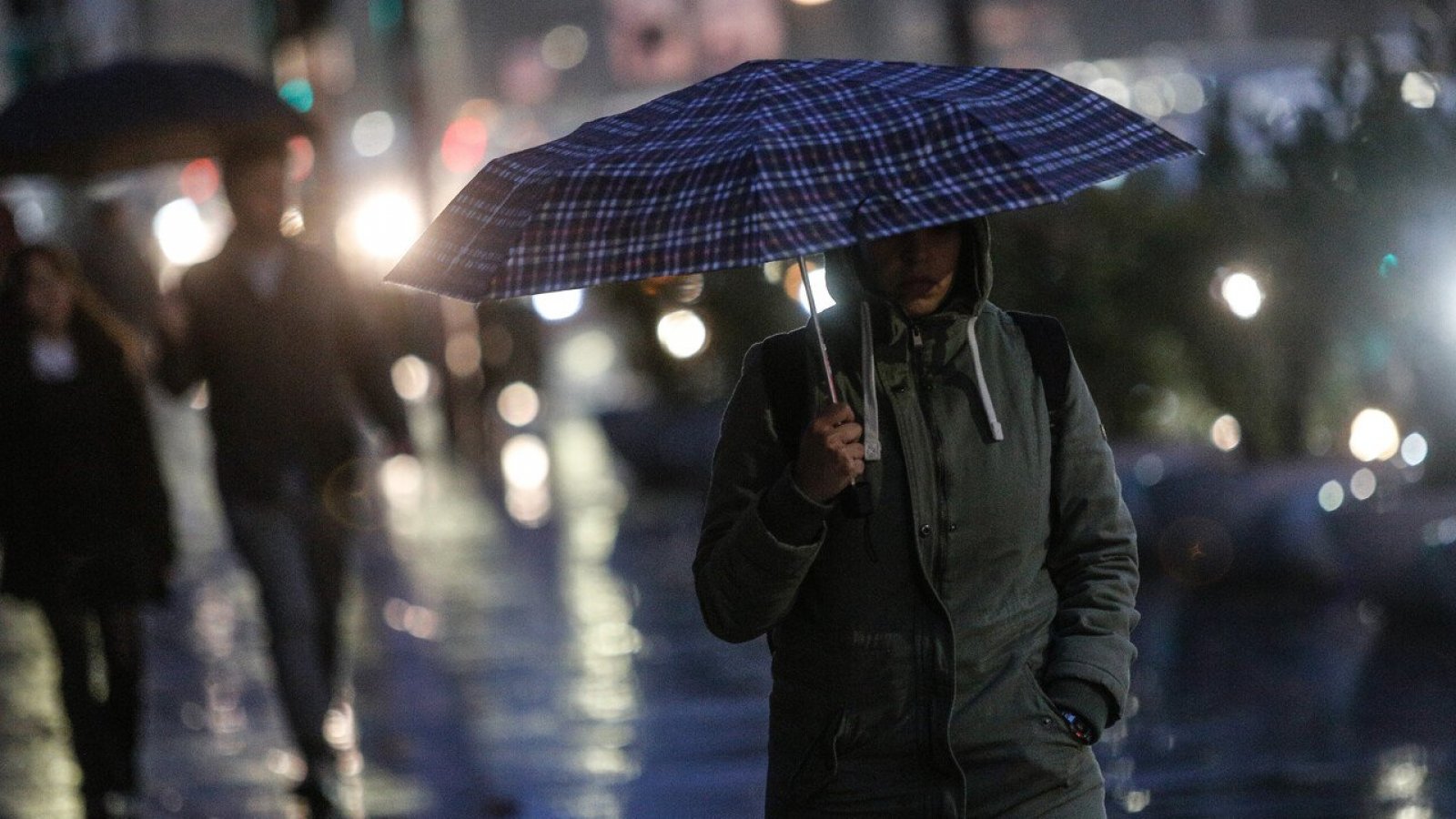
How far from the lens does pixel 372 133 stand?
226 feet

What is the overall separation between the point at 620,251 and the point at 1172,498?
859 centimetres

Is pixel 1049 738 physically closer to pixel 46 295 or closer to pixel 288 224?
pixel 46 295

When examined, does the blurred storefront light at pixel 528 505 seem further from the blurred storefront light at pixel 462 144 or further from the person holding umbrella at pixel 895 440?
the blurred storefront light at pixel 462 144

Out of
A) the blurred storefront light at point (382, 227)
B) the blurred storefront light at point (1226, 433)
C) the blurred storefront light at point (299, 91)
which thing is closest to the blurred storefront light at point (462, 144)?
the blurred storefront light at point (382, 227)

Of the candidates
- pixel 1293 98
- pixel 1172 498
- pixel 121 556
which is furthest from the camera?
pixel 1293 98

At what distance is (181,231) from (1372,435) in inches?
1919

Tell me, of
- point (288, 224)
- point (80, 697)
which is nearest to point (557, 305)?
point (288, 224)

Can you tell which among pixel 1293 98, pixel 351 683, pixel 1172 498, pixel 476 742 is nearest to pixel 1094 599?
pixel 476 742

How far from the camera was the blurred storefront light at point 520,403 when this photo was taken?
25.6 meters

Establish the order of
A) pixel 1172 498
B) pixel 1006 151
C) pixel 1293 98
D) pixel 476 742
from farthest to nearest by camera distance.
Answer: pixel 1293 98 → pixel 1172 498 → pixel 476 742 → pixel 1006 151

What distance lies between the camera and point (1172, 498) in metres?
11.9

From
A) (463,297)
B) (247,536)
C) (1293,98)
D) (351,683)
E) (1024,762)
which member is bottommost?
(1293,98)

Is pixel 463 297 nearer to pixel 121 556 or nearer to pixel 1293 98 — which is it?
pixel 121 556

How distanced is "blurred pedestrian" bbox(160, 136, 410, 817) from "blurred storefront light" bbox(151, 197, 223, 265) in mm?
48359
